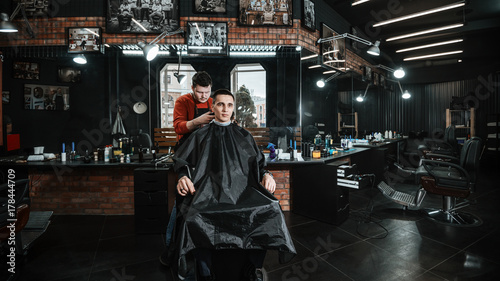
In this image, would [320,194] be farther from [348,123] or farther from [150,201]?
[348,123]

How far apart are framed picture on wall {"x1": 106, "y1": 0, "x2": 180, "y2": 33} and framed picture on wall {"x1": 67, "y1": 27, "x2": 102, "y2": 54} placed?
0.70ft

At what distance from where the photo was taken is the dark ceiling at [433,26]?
4.87m

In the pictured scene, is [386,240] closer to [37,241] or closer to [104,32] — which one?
[37,241]

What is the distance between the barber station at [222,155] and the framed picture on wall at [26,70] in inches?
1.0

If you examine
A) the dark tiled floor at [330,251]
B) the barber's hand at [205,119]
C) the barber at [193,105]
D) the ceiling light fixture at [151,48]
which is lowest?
the dark tiled floor at [330,251]

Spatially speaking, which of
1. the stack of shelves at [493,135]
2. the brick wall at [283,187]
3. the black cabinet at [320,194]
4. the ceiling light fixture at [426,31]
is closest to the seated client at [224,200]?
the black cabinet at [320,194]

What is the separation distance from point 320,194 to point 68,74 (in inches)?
168

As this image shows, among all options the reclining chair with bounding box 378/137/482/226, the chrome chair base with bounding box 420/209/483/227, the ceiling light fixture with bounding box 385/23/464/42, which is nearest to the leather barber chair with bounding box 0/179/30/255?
the reclining chair with bounding box 378/137/482/226

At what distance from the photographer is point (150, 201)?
2682 mm

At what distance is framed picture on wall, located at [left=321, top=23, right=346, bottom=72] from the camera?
14.0 ft

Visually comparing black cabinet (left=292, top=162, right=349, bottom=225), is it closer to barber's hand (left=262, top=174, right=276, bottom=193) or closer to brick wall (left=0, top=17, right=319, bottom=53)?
barber's hand (left=262, top=174, right=276, bottom=193)

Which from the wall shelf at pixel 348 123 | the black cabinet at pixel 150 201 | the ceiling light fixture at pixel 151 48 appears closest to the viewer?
the black cabinet at pixel 150 201

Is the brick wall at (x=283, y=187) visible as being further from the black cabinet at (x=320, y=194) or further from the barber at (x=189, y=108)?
the barber at (x=189, y=108)

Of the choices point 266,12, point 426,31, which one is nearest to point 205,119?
point 266,12
